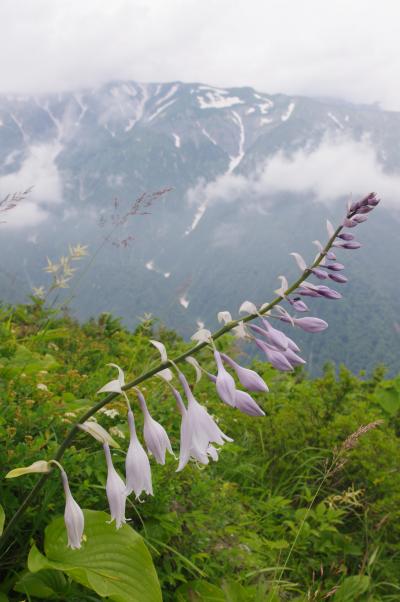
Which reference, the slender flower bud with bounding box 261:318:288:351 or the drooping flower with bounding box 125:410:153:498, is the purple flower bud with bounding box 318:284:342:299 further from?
the drooping flower with bounding box 125:410:153:498

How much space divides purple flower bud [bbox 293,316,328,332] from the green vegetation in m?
1.05

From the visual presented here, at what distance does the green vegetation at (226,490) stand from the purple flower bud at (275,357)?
1.01m

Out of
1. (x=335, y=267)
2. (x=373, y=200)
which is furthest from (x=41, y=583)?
(x=373, y=200)

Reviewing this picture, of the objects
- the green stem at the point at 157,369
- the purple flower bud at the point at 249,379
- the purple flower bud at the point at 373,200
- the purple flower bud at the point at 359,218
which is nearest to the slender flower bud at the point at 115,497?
the green stem at the point at 157,369

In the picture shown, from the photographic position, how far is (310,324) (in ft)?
8.16

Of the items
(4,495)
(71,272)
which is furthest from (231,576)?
(71,272)

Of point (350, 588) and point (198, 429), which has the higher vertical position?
point (198, 429)

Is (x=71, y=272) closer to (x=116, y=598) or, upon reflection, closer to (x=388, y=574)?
(x=116, y=598)

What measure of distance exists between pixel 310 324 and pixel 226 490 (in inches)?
87.4

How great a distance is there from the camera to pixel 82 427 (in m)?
2.35

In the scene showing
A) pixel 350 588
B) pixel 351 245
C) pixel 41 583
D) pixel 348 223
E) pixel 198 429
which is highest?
pixel 348 223

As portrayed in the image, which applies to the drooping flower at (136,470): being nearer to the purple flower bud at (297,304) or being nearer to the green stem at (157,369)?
the green stem at (157,369)

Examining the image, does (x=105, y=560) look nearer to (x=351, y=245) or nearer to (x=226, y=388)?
(x=226, y=388)

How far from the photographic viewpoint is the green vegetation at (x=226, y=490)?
3219 mm
